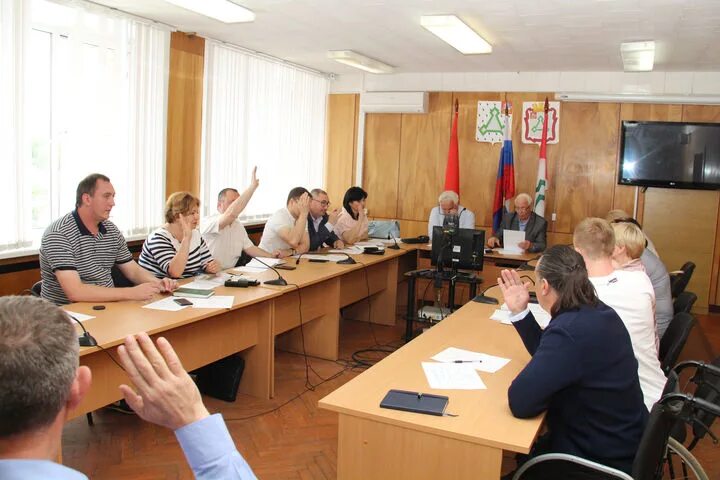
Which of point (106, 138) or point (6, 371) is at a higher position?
point (106, 138)

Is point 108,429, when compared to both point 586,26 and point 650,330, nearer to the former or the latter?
point 650,330

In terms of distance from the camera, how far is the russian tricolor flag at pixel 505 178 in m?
7.84

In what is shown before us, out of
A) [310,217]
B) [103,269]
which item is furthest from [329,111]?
[103,269]

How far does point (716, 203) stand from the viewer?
7.39 meters

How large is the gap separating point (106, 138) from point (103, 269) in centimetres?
199

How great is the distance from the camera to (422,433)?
2.16 meters

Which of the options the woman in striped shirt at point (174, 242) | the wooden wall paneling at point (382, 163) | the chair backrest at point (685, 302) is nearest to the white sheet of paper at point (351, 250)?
the woman in striped shirt at point (174, 242)

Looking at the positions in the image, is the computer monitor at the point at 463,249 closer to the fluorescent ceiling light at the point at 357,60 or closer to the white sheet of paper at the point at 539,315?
the white sheet of paper at the point at 539,315

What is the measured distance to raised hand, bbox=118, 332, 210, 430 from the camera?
1045 millimetres

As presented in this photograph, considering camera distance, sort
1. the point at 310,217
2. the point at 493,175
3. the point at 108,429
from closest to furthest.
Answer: the point at 108,429 → the point at 310,217 → the point at 493,175

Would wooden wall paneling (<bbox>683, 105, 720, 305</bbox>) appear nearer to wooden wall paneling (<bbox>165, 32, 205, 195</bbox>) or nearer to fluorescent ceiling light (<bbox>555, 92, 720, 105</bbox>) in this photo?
fluorescent ceiling light (<bbox>555, 92, 720, 105</bbox>)

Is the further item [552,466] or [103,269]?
[103,269]

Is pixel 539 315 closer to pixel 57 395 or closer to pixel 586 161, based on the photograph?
pixel 57 395

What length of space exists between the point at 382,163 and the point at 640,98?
127 inches
